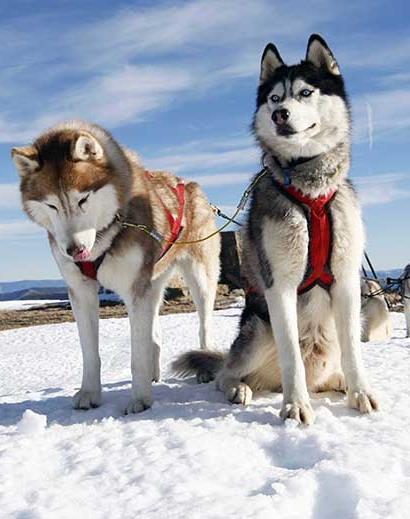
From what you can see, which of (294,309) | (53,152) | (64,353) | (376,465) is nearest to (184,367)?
(294,309)

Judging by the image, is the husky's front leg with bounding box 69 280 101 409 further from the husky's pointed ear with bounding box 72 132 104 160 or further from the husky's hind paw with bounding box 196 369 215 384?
the husky's hind paw with bounding box 196 369 215 384

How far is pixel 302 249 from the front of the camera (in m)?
3.30

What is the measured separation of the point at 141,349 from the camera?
3803 mm

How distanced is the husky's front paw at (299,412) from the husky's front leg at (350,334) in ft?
1.15

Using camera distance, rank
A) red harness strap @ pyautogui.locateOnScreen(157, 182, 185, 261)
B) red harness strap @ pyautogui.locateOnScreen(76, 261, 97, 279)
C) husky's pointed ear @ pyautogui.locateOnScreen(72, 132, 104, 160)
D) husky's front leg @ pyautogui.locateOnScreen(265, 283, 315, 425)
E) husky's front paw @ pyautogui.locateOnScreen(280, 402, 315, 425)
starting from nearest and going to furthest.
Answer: husky's front paw @ pyautogui.locateOnScreen(280, 402, 315, 425) < husky's front leg @ pyautogui.locateOnScreen(265, 283, 315, 425) < husky's pointed ear @ pyautogui.locateOnScreen(72, 132, 104, 160) < red harness strap @ pyautogui.locateOnScreen(76, 261, 97, 279) < red harness strap @ pyautogui.locateOnScreen(157, 182, 185, 261)

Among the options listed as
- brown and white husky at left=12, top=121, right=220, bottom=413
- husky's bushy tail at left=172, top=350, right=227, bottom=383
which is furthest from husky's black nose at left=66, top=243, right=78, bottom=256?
husky's bushy tail at left=172, top=350, right=227, bottom=383

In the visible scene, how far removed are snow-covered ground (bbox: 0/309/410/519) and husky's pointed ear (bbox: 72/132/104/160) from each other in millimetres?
1452

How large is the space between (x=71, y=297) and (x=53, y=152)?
3.07 feet

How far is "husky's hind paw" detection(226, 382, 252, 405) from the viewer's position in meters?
3.66

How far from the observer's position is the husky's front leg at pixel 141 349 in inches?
149

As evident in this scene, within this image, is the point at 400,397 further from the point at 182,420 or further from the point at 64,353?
the point at 64,353

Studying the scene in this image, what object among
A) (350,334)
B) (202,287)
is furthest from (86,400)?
(202,287)

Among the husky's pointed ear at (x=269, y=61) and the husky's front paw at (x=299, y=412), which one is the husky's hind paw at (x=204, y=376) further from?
the husky's pointed ear at (x=269, y=61)

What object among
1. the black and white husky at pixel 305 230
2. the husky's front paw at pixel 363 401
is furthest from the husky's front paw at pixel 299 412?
the husky's front paw at pixel 363 401
